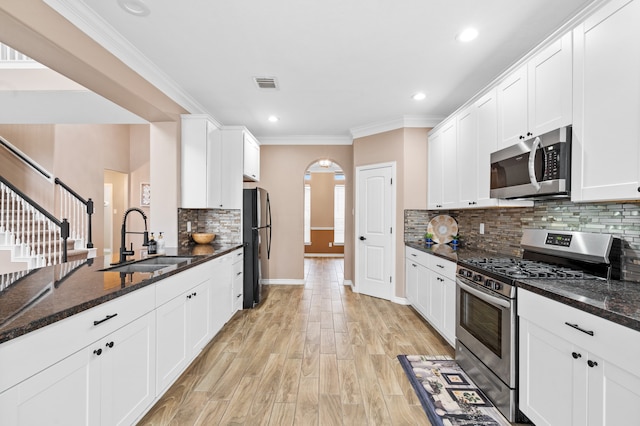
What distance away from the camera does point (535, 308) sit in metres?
1.69

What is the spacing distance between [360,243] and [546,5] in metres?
3.58

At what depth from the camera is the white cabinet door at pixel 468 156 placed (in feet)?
10.1

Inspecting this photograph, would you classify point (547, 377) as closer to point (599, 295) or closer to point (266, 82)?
point (599, 295)

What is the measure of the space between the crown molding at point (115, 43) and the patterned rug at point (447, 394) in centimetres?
350

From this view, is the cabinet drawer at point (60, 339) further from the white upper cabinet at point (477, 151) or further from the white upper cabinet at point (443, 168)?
the white upper cabinet at point (443, 168)

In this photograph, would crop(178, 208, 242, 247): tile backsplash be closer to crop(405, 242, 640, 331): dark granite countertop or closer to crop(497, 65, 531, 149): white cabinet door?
crop(497, 65, 531, 149): white cabinet door

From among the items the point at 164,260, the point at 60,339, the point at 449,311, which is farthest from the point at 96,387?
the point at 449,311

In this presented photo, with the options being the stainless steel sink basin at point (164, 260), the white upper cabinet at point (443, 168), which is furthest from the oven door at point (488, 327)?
the stainless steel sink basin at point (164, 260)

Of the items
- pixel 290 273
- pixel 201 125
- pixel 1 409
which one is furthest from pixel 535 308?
pixel 290 273

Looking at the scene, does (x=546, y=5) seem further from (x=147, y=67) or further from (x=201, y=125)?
(x=201, y=125)

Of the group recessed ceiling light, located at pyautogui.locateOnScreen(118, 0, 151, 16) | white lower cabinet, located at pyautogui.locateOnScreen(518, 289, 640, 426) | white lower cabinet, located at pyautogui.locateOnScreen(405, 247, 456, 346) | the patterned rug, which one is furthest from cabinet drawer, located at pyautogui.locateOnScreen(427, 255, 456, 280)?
recessed ceiling light, located at pyautogui.locateOnScreen(118, 0, 151, 16)

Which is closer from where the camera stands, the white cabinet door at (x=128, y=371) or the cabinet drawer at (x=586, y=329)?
the cabinet drawer at (x=586, y=329)

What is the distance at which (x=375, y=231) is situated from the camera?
4.72 m

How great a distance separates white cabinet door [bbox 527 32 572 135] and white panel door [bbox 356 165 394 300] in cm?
239
